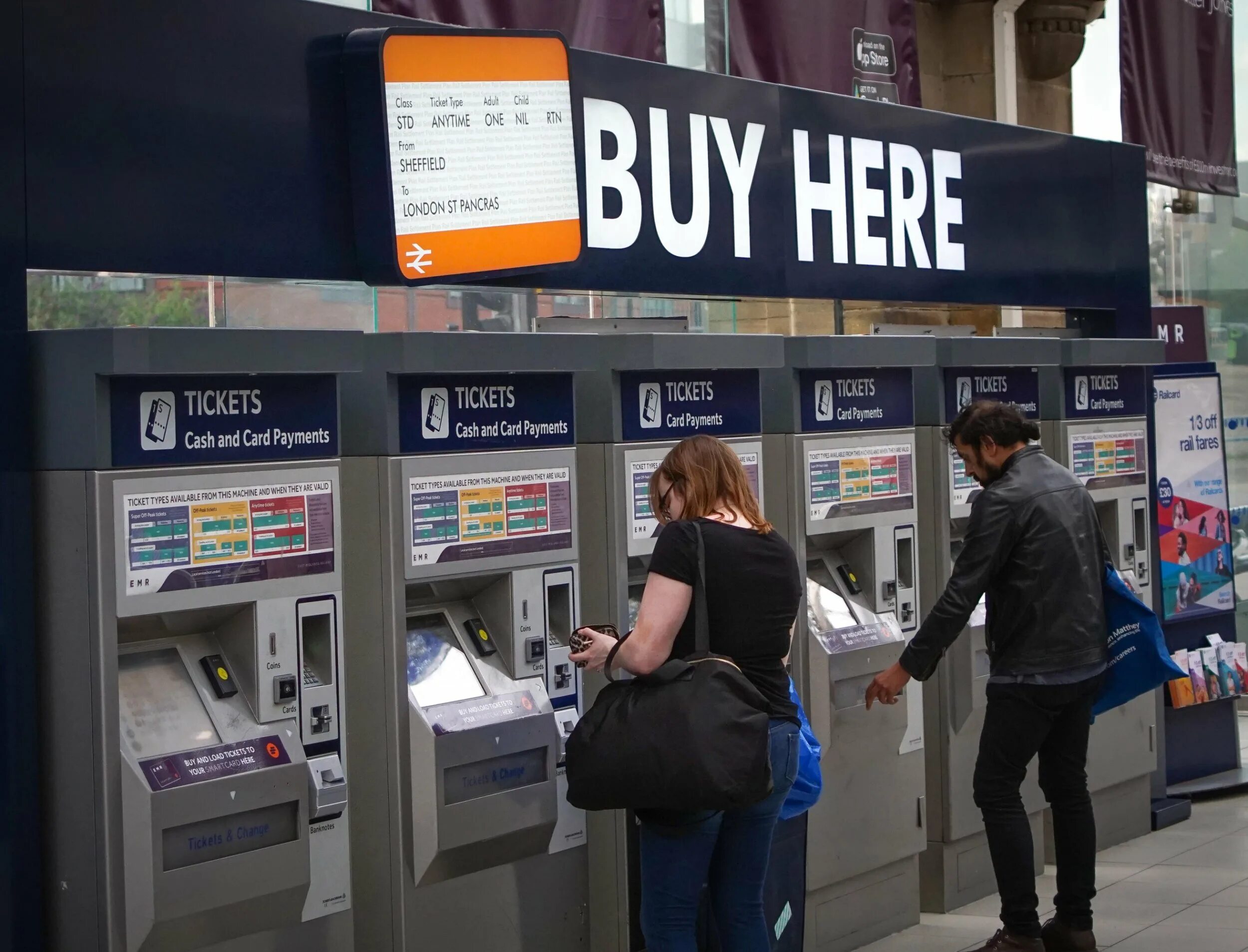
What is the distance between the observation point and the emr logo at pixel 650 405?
15.0 feet

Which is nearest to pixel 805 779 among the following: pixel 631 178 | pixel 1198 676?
pixel 631 178

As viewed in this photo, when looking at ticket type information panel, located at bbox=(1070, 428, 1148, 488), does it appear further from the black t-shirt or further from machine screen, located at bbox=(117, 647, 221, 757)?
machine screen, located at bbox=(117, 647, 221, 757)

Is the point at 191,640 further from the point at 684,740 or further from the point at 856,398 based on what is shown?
→ the point at 856,398

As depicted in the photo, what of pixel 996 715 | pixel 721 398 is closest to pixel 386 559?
pixel 721 398

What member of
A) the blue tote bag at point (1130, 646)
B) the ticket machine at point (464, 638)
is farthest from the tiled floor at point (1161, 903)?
the ticket machine at point (464, 638)

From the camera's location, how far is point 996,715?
15.6ft

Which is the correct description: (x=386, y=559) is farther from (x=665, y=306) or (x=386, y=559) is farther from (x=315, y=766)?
(x=665, y=306)

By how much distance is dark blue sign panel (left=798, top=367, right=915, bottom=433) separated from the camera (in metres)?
5.16

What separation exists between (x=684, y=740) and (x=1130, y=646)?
2029mm

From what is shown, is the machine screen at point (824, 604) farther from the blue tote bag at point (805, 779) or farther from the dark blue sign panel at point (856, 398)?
the blue tote bag at point (805, 779)

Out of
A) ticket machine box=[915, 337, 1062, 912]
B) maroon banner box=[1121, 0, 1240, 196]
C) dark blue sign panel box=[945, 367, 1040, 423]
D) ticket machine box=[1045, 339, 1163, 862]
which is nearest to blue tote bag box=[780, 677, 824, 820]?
ticket machine box=[915, 337, 1062, 912]

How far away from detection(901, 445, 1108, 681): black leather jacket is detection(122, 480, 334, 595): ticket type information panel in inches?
72.9

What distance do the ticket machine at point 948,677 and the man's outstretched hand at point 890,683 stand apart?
993 mm

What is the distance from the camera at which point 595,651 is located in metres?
3.58
